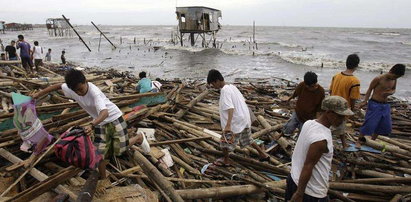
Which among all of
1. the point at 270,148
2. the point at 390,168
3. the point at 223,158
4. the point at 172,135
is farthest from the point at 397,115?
the point at 172,135

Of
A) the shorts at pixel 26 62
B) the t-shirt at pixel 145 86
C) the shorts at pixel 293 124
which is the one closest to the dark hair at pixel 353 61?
the shorts at pixel 293 124

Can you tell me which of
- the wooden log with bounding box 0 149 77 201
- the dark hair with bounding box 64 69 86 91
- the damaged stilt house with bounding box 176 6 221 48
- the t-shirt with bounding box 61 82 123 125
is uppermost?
the damaged stilt house with bounding box 176 6 221 48

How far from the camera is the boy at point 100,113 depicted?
314cm

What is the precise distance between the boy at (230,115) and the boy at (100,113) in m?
1.44

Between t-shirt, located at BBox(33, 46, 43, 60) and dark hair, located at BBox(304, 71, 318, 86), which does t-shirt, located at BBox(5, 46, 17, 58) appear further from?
dark hair, located at BBox(304, 71, 318, 86)

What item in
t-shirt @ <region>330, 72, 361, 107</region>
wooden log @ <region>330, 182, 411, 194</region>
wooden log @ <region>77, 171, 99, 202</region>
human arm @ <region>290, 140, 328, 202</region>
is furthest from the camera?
t-shirt @ <region>330, 72, 361, 107</region>

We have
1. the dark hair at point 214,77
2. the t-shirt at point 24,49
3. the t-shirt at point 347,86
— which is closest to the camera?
the dark hair at point 214,77

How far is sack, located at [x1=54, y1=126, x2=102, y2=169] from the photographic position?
3123 mm

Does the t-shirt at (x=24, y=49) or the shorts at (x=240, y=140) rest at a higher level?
the t-shirt at (x=24, y=49)

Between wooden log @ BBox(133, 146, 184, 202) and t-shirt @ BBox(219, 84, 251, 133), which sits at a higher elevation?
t-shirt @ BBox(219, 84, 251, 133)

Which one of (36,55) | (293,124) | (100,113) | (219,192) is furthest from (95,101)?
(36,55)

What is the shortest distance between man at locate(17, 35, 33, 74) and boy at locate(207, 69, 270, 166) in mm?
10143

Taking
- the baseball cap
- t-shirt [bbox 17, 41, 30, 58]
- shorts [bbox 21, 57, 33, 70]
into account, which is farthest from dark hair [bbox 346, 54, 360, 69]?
shorts [bbox 21, 57, 33, 70]

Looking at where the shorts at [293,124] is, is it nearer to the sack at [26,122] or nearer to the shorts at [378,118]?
the shorts at [378,118]
